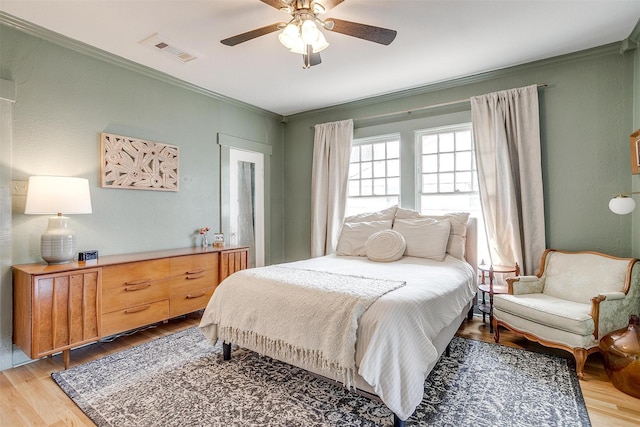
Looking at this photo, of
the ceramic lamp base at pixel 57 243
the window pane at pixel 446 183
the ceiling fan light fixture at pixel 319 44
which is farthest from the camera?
the window pane at pixel 446 183

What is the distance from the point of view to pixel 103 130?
308cm

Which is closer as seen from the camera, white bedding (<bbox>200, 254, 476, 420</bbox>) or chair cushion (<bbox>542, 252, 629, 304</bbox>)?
white bedding (<bbox>200, 254, 476, 420</bbox>)

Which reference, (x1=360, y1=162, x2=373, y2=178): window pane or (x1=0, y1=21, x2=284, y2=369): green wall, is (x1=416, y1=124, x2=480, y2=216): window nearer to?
(x1=360, y1=162, x2=373, y2=178): window pane

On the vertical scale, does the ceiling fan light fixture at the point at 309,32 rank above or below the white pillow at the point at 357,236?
above

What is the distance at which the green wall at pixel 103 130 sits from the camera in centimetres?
257

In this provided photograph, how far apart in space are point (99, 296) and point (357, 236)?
2.48m

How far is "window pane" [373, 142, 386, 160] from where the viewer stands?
14.4ft

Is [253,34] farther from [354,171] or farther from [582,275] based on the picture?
[582,275]

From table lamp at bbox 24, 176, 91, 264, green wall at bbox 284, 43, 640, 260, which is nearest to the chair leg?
green wall at bbox 284, 43, 640, 260

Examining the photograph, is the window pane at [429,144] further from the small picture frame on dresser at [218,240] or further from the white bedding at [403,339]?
the small picture frame on dresser at [218,240]

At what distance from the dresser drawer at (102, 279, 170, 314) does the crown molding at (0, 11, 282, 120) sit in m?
2.16

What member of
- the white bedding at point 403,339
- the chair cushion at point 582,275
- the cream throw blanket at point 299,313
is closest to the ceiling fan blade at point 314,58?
the cream throw blanket at point 299,313

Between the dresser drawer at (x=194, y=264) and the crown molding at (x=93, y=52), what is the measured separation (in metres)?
2.02

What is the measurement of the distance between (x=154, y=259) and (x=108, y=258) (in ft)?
1.30
